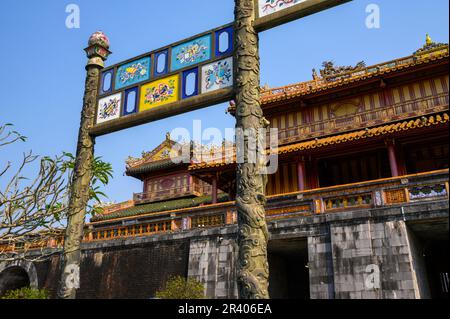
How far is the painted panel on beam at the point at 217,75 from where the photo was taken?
606cm

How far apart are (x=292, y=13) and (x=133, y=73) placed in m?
3.34

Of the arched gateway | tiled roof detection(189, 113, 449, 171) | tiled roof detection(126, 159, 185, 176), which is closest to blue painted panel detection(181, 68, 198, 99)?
tiled roof detection(189, 113, 449, 171)

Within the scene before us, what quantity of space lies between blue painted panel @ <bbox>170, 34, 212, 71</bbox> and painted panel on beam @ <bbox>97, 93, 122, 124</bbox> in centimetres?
130

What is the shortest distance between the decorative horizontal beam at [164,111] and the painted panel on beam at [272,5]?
4.14 feet

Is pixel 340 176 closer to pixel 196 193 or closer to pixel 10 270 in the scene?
pixel 196 193

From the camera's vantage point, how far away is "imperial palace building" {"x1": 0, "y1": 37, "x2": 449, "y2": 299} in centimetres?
992

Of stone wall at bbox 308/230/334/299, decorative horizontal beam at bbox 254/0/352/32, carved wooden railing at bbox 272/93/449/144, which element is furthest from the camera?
carved wooden railing at bbox 272/93/449/144

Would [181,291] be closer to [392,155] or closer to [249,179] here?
[249,179]

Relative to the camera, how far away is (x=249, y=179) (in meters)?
5.07

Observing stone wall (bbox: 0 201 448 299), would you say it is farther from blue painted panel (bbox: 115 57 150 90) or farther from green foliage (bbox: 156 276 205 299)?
blue painted panel (bbox: 115 57 150 90)

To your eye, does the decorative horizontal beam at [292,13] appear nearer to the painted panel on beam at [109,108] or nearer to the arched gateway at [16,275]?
the painted panel on beam at [109,108]

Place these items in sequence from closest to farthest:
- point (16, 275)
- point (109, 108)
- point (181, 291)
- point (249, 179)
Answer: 1. point (249, 179)
2. point (109, 108)
3. point (181, 291)
4. point (16, 275)

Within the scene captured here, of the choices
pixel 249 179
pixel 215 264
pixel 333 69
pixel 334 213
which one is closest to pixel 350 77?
pixel 333 69
